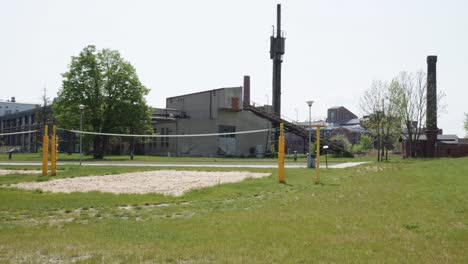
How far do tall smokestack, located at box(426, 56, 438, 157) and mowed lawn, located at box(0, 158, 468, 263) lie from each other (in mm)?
45910

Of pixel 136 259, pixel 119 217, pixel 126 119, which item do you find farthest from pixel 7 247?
pixel 126 119

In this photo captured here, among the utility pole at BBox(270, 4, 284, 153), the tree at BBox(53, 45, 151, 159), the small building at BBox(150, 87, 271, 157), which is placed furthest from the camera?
the utility pole at BBox(270, 4, 284, 153)

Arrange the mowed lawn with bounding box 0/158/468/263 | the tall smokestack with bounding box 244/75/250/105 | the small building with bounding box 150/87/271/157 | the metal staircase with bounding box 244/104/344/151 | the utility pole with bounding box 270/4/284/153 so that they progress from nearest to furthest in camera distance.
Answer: the mowed lawn with bounding box 0/158/468/263 < the metal staircase with bounding box 244/104/344/151 < the small building with bounding box 150/87/271/157 < the utility pole with bounding box 270/4/284/153 < the tall smokestack with bounding box 244/75/250/105

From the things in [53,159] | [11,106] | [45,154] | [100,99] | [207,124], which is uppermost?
[11,106]

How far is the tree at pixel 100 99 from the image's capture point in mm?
47625

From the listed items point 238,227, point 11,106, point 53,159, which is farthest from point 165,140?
point 11,106

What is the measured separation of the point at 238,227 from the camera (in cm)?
788

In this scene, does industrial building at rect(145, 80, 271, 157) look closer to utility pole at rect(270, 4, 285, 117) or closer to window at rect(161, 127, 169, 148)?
window at rect(161, 127, 169, 148)

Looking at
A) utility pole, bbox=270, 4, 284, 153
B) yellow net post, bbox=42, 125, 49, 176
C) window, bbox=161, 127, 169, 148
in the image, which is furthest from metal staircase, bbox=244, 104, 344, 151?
yellow net post, bbox=42, 125, 49, 176

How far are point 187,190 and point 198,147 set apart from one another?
138 feet

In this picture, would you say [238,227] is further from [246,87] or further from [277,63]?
[246,87]

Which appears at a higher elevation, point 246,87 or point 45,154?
point 246,87

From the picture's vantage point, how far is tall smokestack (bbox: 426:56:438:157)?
55.5 metres

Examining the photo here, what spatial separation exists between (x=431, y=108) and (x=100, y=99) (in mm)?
39996
